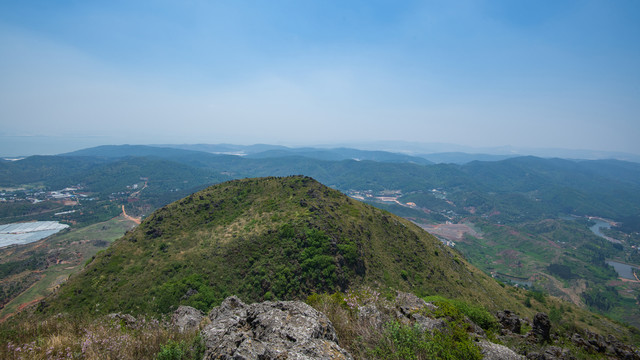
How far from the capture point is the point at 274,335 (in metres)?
11.1

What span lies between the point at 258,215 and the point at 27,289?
259 feet

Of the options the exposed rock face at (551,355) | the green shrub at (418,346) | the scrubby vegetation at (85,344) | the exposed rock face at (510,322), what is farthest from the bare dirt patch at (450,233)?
the scrubby vegetation at (85,344)

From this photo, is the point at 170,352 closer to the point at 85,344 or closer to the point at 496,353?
the point at 85,344

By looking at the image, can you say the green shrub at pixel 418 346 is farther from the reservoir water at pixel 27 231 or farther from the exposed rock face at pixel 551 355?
the reservoir water at pixel 27 231

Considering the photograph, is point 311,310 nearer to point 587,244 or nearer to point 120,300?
point 120,300

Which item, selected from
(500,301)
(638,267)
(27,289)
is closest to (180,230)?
(27,289)

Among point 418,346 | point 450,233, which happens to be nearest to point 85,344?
point 418,346

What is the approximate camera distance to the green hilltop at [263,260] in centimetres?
3884

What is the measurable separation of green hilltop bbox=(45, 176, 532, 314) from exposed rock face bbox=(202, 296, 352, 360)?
2645 centimetres

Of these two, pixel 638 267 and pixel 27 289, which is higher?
pixel 27 289

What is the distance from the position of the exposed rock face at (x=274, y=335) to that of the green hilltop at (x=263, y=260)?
2645 cm

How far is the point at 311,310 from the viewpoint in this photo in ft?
43.1

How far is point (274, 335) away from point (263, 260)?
1360 inches

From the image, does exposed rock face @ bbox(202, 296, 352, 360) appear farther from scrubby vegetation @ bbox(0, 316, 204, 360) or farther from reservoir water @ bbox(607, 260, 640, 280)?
reservoir water @ bbox(607, 260, 640, 280)
